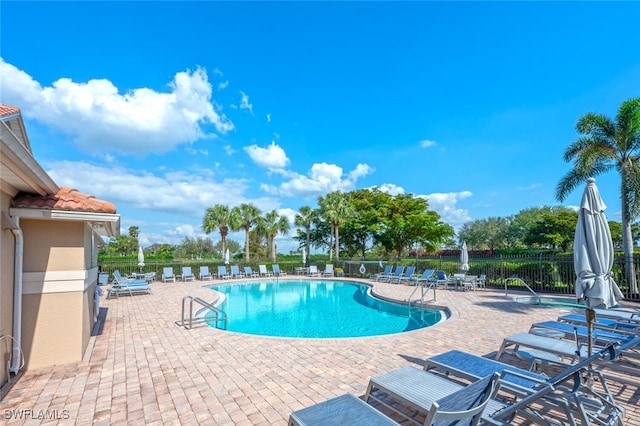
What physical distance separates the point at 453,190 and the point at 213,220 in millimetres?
30123

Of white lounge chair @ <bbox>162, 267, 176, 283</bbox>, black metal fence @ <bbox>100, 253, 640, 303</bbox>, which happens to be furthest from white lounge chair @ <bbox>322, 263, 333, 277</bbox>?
white lounge chair @ <bbox>162, 267, 176, 283</bbox>

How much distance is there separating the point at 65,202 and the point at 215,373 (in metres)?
3.59

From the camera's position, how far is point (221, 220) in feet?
111

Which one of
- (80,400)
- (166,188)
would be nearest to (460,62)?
(80,400)

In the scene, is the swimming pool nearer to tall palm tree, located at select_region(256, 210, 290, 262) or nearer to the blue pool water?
the blue pool water

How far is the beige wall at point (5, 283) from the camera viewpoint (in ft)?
13.4

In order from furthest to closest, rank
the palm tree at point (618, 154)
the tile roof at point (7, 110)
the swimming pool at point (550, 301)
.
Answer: the palm tree at point (618, 154) → the swimming pool at point (550, 301) → the tile roof at point (7, 110)

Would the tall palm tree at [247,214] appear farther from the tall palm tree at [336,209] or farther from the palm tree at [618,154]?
the palm tree at [618,154]

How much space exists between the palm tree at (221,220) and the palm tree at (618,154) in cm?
2879

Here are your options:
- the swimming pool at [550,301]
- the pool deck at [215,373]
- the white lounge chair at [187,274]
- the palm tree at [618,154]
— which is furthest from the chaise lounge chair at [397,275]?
the white lounge chair at [187,274]

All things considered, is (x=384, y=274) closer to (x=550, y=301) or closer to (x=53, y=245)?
(x=550, y=301)

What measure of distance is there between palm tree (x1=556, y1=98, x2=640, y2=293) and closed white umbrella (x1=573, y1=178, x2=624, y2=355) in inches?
429

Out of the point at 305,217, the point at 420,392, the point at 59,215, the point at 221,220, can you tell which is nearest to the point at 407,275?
the point at 305,217

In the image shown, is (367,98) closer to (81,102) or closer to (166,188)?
(81,102)
